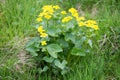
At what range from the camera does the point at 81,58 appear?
3.16 m

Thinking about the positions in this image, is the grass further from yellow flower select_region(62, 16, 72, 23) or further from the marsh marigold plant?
yellow flower select_region(62, 16, 72, 23)

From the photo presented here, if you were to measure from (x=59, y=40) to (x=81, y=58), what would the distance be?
0.31 m

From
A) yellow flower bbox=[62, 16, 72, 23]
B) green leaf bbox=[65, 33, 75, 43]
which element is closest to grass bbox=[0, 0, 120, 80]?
green leaf bbox=[65, 33, 75, 43]

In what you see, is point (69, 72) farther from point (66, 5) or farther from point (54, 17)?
point (66, 5)

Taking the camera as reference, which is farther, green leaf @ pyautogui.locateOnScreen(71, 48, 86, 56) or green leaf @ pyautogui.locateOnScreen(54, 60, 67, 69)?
green leaf @ pyautogui.locateOnScreen(71, 48, 86, 56)

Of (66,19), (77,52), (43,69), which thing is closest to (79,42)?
(77,52)

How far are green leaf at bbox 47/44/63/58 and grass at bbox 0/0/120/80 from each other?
0.82ft

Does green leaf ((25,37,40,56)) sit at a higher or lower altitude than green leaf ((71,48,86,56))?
higher

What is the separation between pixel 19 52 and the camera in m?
3.10

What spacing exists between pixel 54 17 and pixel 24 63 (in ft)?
1.80

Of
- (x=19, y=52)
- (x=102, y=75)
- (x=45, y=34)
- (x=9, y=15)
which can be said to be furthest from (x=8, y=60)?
(x=102, y=75)

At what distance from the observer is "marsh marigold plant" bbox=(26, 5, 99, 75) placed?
2969mm

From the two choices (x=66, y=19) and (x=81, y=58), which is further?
(x=81, y=58)

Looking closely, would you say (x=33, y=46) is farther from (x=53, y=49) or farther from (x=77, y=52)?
(x=77, y=52)
